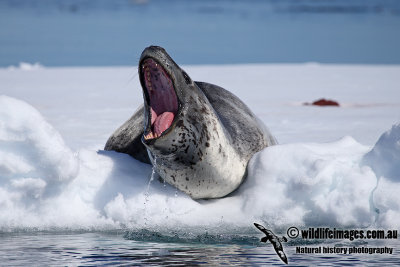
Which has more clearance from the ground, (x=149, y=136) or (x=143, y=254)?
(x=149, y=136)

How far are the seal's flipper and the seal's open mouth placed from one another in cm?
81

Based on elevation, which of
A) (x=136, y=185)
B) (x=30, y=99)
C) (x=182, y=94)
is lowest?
(x=136, y=185)

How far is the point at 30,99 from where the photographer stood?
12742 millimetres

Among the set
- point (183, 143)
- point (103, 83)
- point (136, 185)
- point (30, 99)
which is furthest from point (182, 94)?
point (103, 83)

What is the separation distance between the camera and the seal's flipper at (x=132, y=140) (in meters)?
6.06

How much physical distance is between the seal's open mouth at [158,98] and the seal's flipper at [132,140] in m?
0.81

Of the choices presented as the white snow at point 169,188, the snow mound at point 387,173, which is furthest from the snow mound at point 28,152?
the snow mound at point 387,173

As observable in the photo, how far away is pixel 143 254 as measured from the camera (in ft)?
14.9

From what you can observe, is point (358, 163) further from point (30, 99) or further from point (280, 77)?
point (280, 77)

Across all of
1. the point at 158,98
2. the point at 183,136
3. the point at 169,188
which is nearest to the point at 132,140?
the point at 169,188

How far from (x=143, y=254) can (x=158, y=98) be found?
1168 millimetres

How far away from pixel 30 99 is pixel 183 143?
8068mm

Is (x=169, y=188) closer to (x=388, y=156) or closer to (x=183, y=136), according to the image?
(x=183, y=136)

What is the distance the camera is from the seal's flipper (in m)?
6.06
